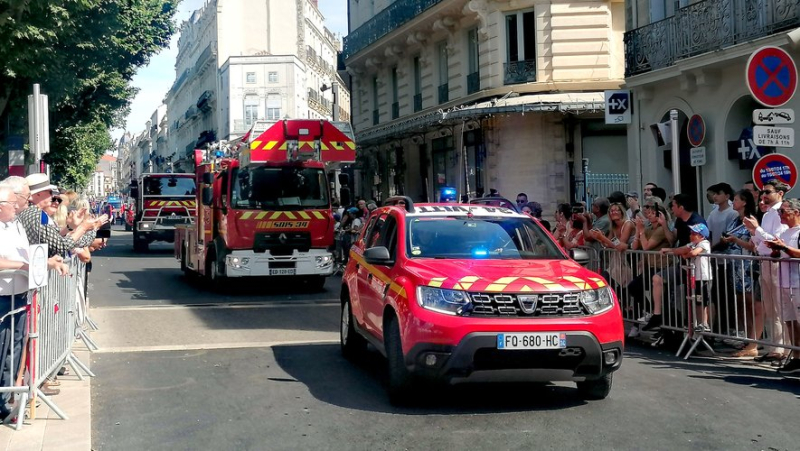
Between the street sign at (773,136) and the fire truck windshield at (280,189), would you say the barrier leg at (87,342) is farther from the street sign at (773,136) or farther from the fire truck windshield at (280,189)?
the street sign at (773,136)

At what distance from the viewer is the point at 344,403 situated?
24.9 ft

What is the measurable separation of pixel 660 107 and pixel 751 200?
10045 millimetres

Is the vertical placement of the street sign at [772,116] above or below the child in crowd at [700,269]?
above

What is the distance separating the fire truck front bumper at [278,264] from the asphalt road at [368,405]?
4762 millimetres

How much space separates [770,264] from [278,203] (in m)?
9.58

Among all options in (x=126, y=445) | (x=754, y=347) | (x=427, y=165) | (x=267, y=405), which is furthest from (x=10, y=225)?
(x=427, y=165)

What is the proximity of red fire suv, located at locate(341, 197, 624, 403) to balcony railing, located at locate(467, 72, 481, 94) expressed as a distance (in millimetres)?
20519

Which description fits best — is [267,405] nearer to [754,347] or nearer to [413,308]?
[413,308]

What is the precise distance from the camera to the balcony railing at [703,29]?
15266mm

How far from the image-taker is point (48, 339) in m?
7.66

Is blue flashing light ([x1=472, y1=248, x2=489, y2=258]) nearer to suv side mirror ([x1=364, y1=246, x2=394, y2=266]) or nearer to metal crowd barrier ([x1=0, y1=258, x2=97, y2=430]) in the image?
suv side mirror ([x1=364, y1=246, x2=394, y2=266])

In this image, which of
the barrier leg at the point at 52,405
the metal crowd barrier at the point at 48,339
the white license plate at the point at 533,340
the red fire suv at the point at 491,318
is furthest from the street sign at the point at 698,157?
the barrier leg at the point at 52,405

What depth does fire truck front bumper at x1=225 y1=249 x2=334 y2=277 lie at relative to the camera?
16484mm

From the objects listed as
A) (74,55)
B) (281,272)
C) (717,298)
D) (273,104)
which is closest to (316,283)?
(281,272)
